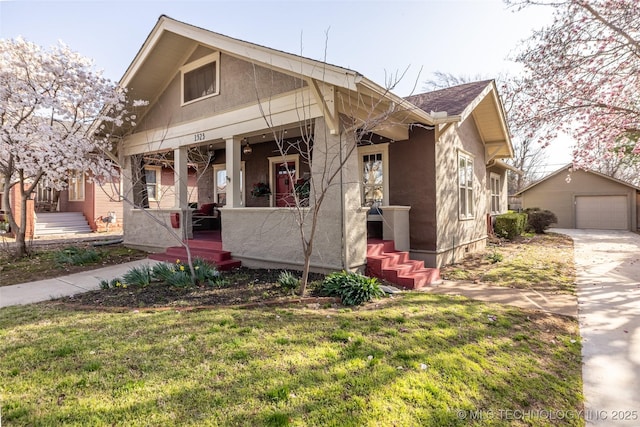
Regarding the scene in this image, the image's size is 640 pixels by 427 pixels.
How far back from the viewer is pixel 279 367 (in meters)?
3.13

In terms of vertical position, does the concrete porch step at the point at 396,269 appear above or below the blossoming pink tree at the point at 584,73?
below

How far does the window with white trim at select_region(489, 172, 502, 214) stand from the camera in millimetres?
15680

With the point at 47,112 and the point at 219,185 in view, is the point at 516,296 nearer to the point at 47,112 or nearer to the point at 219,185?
the point at 219,185

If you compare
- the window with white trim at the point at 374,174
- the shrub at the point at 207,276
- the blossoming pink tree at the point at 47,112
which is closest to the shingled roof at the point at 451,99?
the window with white trim at the point at 374,174

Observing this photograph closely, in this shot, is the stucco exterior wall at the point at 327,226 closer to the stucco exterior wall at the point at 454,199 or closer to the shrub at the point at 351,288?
the shrub at the point at 351,288

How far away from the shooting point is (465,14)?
7645mm

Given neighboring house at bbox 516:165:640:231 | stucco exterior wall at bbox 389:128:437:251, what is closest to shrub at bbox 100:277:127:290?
stucco exterior wall at bbox 389:128:437:251

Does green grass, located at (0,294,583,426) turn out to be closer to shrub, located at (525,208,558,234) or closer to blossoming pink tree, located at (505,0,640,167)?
blossoming pink tree, located at (505,0,640,167)

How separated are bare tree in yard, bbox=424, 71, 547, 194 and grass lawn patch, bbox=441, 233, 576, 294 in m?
3.59

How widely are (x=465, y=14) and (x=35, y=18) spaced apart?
925 centimetres

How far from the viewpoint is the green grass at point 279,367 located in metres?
2.54

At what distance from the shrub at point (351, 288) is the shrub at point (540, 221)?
16.7 meters

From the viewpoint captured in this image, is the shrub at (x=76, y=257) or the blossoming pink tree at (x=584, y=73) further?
the shrub at (x=76, y=257)

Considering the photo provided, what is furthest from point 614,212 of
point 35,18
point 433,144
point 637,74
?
point 35,18
